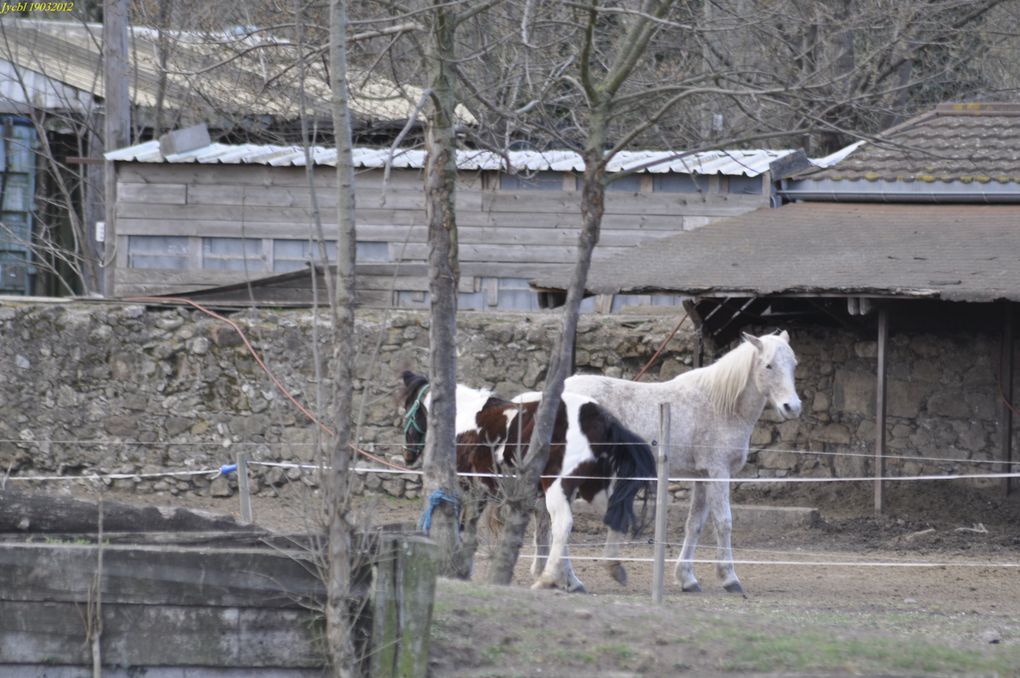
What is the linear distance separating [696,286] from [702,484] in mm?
2308

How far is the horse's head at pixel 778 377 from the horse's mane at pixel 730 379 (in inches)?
3.4

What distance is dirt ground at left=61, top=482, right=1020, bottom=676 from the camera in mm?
5652

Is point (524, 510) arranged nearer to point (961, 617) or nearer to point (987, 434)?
point (961, 617)

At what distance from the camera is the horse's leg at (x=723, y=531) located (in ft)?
29.6

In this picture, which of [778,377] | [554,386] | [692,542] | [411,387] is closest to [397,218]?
[411,387]

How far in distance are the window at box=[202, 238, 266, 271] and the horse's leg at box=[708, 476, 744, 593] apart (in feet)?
27.0

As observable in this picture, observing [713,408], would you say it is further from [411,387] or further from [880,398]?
[880,398]

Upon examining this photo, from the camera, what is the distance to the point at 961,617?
306 inches

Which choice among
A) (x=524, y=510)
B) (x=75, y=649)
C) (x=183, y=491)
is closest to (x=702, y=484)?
→ (x=524, y=510)

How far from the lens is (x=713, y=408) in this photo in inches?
378

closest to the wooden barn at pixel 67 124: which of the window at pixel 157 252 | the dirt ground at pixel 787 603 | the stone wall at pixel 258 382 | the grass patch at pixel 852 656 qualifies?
the window at pixel 157 252

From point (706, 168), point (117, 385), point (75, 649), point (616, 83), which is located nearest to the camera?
point (75, 649)

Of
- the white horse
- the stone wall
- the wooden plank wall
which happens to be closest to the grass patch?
the white horse

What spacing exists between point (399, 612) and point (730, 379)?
472 centimetres
